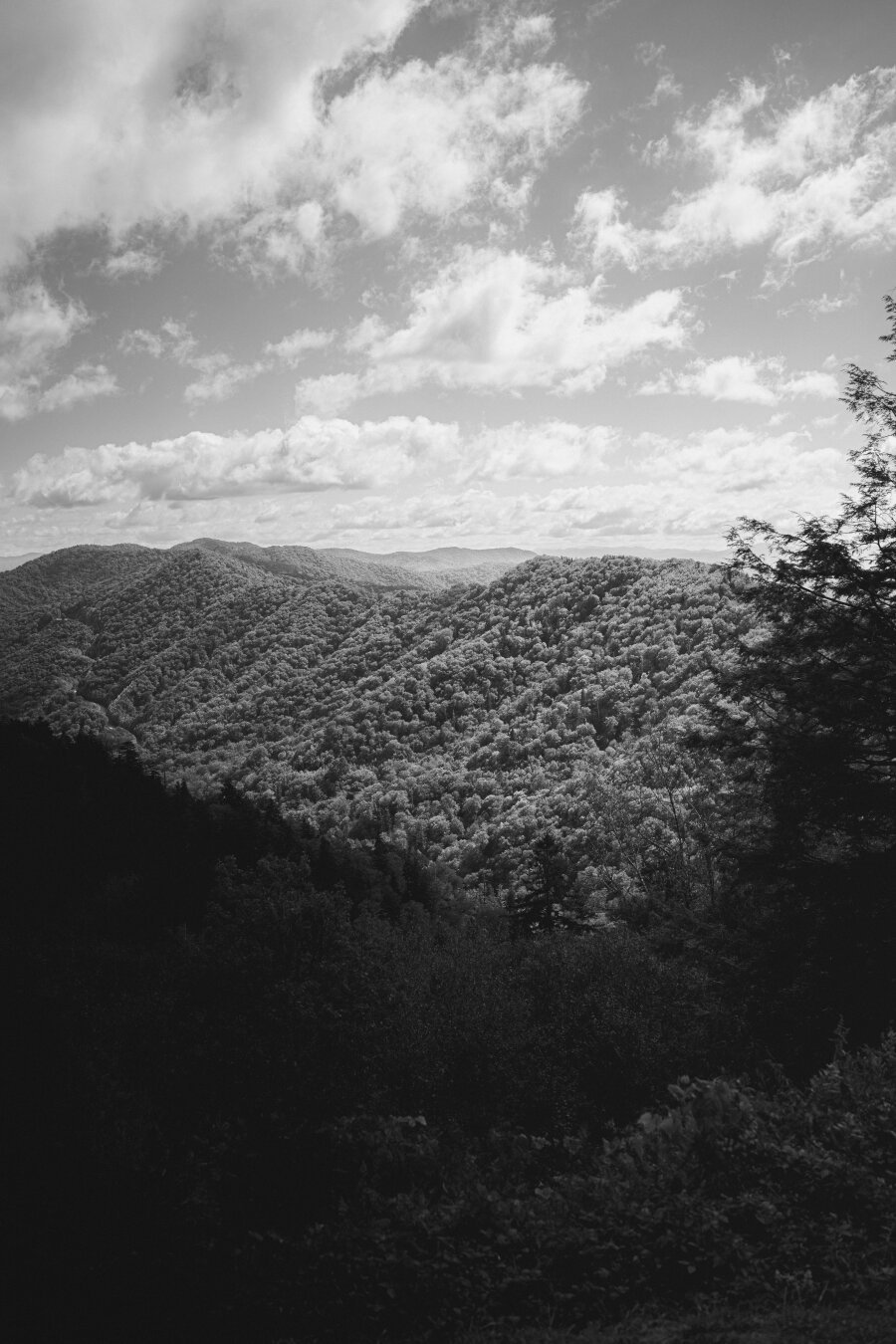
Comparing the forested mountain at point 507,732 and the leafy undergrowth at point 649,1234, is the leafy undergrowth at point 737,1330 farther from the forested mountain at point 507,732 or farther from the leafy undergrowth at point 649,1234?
the forested mountain at point 507,732

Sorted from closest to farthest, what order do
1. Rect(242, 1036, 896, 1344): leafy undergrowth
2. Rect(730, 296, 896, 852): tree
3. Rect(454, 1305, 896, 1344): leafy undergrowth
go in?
Rect(454, 1305, 896, 1344): leafy undergrowth, Rect(242, 1036, 896, 1344): leafy undergrowth, Rect(730, 296, 896, 852): tree

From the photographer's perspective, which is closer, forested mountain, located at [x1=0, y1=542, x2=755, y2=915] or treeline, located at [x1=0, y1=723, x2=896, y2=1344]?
treeline, located at [x1=0, y1=723, x2=896, y2=1344]

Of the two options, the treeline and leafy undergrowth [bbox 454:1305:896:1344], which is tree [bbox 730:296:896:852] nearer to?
the treeline

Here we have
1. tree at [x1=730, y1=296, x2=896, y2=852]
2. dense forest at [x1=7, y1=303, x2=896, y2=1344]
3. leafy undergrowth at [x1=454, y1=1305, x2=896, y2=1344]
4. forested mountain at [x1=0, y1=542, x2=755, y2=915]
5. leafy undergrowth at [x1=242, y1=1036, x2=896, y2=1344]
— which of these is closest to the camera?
leafy undergrowth at [x1=454, y1=1305, x2=896, y2=1344]

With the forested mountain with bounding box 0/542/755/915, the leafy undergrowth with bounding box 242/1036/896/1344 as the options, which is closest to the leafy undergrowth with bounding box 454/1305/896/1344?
the leafy undergrowth with bounding box 242/1036/896/1344

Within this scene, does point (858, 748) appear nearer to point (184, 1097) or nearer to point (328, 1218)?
point (328, 1218)

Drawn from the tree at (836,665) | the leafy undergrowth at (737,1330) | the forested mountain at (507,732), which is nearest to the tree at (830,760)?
the tree at (836,665)

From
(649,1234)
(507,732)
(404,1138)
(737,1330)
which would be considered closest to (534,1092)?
(404,1138)

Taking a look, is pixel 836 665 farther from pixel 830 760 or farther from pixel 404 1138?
pixel 404 1138

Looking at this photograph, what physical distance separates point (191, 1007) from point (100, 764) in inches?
2225

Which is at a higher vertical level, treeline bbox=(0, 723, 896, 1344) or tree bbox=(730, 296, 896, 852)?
tree bbox=(730, 296, 896, 852)

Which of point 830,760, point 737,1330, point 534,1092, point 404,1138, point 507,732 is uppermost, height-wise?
point 830,760

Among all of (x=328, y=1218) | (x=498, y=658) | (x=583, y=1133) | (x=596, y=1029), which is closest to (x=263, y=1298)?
(x=328, y=1218)

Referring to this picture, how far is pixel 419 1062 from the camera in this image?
13.3 metres
